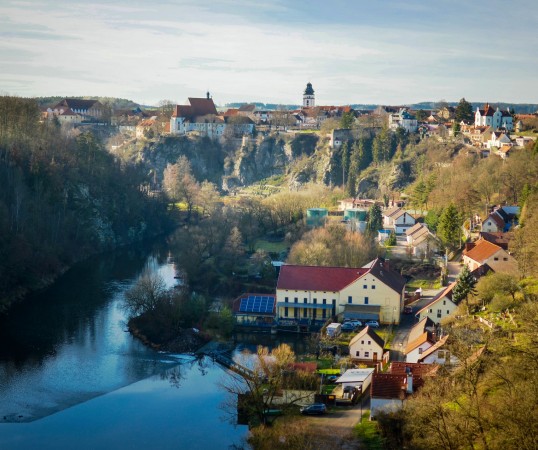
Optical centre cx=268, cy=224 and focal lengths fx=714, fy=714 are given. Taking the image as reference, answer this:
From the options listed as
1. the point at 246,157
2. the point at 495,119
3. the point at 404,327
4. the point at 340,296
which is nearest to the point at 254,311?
the point at 340,296

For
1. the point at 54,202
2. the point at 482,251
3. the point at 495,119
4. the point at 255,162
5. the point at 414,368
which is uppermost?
the point at 495,119

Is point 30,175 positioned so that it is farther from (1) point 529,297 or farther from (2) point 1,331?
(1) point 529,297

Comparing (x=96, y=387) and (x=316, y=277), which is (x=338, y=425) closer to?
(x=96, y=387)

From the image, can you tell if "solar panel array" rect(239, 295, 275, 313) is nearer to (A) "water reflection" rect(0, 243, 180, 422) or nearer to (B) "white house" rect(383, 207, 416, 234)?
(A) "water reflection" rect(0, 243, 180, 422)

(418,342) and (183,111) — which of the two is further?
(183,111)

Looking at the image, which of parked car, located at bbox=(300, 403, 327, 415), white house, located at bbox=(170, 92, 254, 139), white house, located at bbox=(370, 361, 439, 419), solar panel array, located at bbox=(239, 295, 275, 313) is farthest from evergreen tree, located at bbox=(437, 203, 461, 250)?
white house, located at bbox=(170, 92, 254, 139)

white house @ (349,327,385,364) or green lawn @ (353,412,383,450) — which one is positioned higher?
white house @ (349,327,385,364)

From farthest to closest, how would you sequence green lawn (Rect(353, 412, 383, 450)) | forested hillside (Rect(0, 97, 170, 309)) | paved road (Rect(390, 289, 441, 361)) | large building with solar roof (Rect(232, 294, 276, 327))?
1. forested hillside (Rect(0, 97, 170, 309))
2. large building with solar roof (Rect(232, 294, 276, 327))
3. paved road (Rect(390, 289, 441, 361))
4. green lawn (Rect(353, 412, 383, 450))
